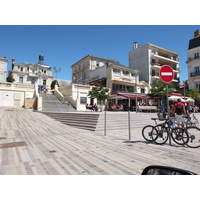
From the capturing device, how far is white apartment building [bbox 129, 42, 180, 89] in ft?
120

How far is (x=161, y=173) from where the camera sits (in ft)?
4.91

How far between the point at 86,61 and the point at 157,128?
36164 millimetres

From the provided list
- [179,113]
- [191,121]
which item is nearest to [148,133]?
[179,113]

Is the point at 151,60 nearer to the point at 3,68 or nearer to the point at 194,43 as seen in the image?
the point at 194,43

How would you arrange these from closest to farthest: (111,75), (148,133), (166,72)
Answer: (166,72) → (148,133) → (111,75)

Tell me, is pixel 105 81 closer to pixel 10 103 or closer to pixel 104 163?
→ pixel 10 103

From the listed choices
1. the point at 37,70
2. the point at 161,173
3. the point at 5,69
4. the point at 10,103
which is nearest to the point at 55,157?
the point at 161,173

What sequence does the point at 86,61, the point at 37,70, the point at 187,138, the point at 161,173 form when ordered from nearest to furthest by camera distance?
the point at 161,173
the point at 187,138
the point at 86,61
the point at 37,70

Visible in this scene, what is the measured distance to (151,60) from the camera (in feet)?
122

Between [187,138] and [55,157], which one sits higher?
[187,138]

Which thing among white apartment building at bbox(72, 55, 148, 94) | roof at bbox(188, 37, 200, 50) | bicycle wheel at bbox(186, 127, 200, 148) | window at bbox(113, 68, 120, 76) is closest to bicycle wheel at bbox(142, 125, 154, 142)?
bicycle wheel at bbox(186, 127, 200, 148)

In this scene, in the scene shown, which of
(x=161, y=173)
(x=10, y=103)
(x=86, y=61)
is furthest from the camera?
(x=86, y=61)

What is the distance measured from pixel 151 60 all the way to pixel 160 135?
35112mm

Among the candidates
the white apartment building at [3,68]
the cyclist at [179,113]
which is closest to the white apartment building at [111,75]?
the white apartment building at [3,68]
